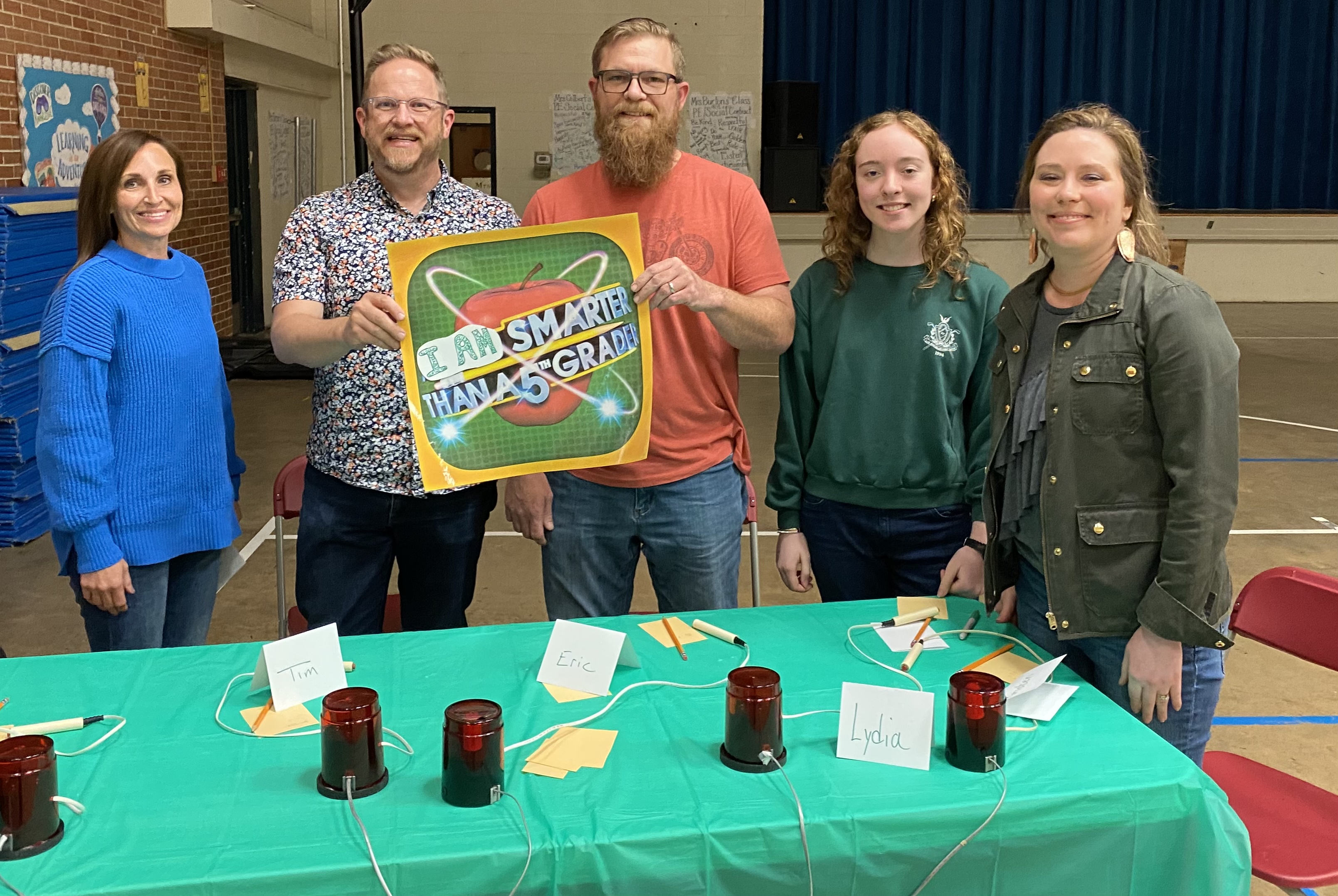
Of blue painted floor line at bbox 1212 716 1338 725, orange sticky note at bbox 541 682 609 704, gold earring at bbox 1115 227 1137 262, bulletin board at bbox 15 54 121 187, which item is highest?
bulletin board at bbox 15 54 121 187

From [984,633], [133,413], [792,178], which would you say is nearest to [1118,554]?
[984,633]

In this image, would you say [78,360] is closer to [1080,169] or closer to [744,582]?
[1080,169]

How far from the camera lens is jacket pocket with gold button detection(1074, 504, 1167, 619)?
167 centimetres

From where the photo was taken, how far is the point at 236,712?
1.62m

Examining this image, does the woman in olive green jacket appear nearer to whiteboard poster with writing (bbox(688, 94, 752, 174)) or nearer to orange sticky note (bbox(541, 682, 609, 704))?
orange sticky note (bbox(541, 682, 609, 704))

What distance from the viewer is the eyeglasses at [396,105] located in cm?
218

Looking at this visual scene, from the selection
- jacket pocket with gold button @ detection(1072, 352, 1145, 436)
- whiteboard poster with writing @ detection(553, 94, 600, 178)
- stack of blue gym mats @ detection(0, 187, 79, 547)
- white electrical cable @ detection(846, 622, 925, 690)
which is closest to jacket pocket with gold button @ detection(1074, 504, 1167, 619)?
jacket pocket with gold button @ detection(1072, 352, 1145, 436)

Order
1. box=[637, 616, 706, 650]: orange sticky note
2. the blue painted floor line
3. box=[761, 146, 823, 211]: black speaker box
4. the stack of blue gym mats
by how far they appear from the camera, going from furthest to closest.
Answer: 1. box=[761, 146, 823, 211]: black speaker box
2. the stack of blue gym mats
3. the blue painted floor line
4. box=[637, 616, 706, 650]: orange sticky note

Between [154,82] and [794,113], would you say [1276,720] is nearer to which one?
[154,82]

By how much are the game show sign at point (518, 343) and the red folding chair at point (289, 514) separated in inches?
34.8

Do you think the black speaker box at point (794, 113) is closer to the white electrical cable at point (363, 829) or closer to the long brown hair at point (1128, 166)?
the long brown hair at point (1128, 166)

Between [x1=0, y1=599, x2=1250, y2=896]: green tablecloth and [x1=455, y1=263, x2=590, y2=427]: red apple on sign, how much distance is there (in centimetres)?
51

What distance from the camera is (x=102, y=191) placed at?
220 cm

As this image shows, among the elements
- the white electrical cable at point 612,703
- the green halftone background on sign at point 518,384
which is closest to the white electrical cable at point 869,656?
the white electrical cable at point 612,703
